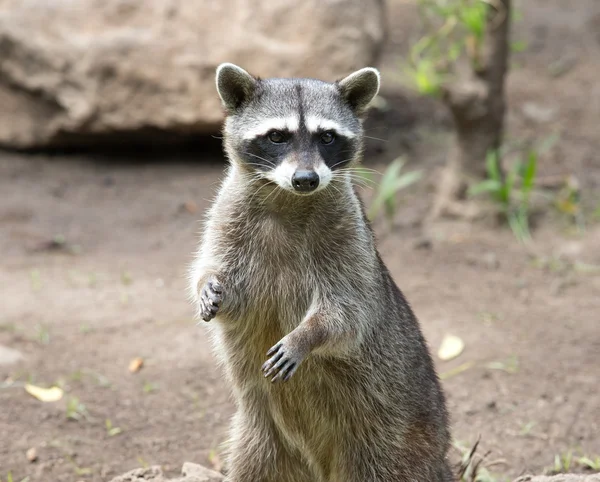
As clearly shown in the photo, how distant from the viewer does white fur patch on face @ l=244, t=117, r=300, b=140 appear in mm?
4445

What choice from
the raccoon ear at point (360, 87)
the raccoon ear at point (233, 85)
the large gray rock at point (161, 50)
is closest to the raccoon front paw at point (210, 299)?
the raccoon ear at point (233, 85)

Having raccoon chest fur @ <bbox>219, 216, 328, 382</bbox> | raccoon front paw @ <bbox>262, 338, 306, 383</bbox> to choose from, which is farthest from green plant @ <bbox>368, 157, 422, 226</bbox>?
raccoon front paw @ <bbox>262, 338, 306, 383</bbox>

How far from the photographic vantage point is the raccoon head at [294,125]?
4.36 meters

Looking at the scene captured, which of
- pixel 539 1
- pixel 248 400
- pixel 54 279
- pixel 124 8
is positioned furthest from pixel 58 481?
pixel 539 1

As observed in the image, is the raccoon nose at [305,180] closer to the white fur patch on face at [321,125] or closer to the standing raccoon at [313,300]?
the standing raccoon at [313,300]

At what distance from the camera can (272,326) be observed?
15.1ft

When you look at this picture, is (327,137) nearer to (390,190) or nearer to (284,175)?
(284,175)

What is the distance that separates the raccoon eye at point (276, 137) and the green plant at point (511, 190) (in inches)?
167

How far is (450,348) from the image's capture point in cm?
665

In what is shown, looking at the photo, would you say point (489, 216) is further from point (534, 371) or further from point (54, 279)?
point (54, 279)

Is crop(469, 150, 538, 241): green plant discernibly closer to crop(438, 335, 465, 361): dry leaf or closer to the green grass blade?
the green grass blade

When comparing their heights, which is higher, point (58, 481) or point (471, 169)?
point (58, 481)

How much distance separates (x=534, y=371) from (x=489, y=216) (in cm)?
256

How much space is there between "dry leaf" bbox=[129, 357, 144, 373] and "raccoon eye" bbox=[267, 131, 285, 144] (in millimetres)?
2552
